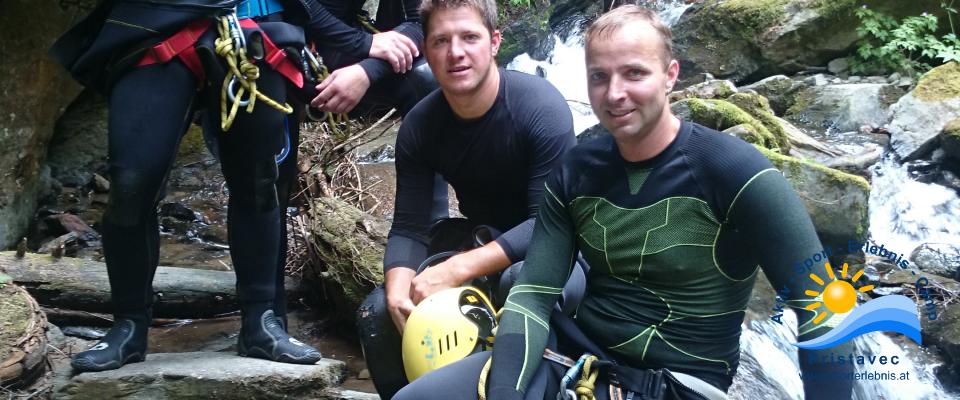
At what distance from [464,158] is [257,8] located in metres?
0.80

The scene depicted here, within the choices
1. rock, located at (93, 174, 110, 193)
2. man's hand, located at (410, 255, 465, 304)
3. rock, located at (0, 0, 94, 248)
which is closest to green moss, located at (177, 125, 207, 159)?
rock, located at (93, 174, 110, 193)

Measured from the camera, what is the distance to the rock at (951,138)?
5.89 m

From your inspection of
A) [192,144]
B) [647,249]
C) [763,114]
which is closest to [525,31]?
[192,144]

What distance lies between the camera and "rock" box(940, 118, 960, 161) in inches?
232

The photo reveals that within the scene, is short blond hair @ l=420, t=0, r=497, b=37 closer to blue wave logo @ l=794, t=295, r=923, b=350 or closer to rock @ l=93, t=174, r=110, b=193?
blue wave logo @ l=794, t=295, r=923, b=350

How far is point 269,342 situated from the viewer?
2730 millimetres

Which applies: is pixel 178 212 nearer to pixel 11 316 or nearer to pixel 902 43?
pixel 11 316

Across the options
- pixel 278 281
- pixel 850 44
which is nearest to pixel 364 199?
pixel 278 281

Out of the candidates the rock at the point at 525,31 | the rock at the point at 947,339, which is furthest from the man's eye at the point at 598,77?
the rock at the point at 525,31

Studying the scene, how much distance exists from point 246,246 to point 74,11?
132 inches

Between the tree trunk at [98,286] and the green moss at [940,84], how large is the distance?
551cm

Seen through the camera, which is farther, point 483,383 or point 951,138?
point 951,138

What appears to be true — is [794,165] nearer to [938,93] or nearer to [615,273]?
[938,93]

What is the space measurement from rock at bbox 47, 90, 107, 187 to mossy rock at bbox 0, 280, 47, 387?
12.1 feet
